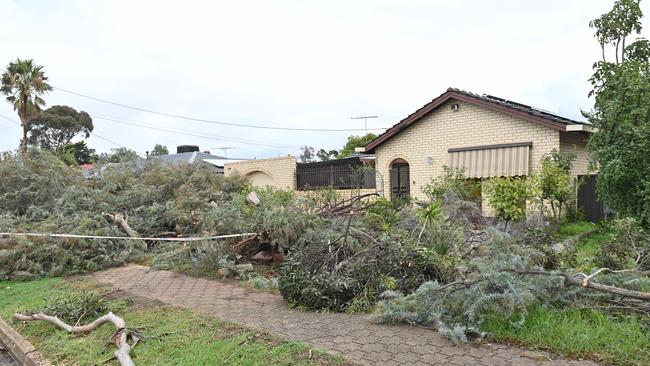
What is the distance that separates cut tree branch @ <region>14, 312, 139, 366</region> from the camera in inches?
160

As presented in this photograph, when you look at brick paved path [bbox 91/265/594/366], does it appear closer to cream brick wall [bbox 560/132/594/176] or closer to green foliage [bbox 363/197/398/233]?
green foliage [bbox 363/197/398/233]

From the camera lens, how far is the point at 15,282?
27.0ft

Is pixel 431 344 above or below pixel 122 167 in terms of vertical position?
below

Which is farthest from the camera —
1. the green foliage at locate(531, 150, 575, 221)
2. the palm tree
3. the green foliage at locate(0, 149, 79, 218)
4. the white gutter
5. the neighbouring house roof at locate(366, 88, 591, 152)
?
the palm tree

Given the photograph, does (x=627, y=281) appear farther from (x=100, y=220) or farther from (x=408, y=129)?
(x=408, y=129)

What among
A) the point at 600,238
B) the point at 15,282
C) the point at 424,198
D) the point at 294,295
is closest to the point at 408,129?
the point at 424,198

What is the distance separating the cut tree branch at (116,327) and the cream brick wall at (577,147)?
11044 millimetres

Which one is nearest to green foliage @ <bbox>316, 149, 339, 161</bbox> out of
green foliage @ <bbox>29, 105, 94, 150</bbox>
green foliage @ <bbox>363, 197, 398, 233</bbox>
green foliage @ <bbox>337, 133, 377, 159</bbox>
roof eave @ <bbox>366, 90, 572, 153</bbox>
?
green foliage @ <bbox>337, 133, 377, 159</bbox>

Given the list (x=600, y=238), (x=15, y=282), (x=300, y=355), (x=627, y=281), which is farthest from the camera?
(x=600, y=238)

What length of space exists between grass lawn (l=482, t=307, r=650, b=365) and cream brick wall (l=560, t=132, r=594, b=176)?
8754mm

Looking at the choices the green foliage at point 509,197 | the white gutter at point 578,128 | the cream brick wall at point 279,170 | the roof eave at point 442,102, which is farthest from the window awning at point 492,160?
the cream brick wall at point 279,170

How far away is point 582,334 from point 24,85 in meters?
28.8

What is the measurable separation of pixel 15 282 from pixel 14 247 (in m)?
0.79

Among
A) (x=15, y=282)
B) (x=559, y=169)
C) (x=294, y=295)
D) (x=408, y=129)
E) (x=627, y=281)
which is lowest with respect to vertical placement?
(x=15, y=282)
